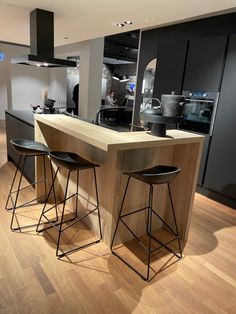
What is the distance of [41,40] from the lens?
10.5ft

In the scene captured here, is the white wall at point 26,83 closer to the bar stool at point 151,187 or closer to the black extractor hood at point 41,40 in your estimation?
the black extractor hood at point 41,40

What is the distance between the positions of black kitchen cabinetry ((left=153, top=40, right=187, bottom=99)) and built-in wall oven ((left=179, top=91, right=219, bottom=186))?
0.29 meters

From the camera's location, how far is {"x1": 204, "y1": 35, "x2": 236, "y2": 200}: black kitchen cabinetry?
10.1 feet

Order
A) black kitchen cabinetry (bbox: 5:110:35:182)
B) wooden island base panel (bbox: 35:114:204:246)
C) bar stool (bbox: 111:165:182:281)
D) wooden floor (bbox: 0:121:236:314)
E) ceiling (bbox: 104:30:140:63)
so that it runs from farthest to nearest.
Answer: ceiling (bbox: 104:30:140:63) < black kitchen cabinetry (bbox: 5:110:35:182) < wooden island base panel (bbox: 35:114:204:246) < bar stool (bbox: 111:165:182:281) < wooden floor (bbox: 0:121:236:314)

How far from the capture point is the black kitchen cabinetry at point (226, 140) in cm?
309

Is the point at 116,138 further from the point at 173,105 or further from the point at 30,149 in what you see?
the point at 30,149

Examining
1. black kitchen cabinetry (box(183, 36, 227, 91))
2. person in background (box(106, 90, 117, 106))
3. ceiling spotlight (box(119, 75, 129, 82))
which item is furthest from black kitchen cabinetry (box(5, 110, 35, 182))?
ceiling spotlight (box(119, 75, 129, 82))

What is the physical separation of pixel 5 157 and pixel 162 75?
3.35 meters

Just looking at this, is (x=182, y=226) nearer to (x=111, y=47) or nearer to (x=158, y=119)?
(x=158, y=119)

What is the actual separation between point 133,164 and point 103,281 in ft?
3.28

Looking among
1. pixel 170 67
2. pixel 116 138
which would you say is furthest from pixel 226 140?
pixel 116 138

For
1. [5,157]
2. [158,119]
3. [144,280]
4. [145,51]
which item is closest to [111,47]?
[145,51]

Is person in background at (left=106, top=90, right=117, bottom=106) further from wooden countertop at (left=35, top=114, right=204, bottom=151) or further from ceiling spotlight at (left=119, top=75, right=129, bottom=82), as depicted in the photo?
wooden countertop at (left=35, top=114, right=204, bottom=151)

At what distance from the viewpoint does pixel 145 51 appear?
15.1 ft
